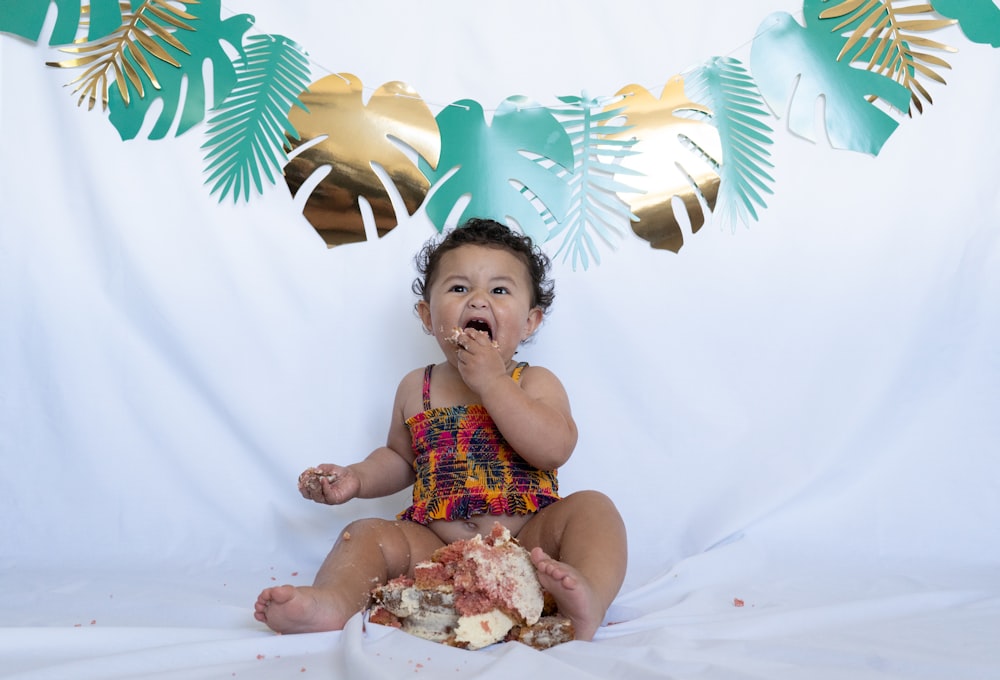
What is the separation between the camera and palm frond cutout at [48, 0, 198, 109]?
168 cm

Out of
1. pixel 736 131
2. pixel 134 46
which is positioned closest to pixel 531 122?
pixel 736 131

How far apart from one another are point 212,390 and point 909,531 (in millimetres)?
1287

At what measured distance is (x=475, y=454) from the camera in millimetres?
1398

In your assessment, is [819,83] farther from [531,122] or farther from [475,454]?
[475,454]

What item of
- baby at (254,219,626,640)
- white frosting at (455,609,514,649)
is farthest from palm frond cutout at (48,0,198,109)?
white frosting at (455,609,514,649)

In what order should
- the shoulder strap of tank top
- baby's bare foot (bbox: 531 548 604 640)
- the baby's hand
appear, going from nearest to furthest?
baby's bare foot (bbox: 531 548 604 640), the baby's hand, the shoulder strap of tank top

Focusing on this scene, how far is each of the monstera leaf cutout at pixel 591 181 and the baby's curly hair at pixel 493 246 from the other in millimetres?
102

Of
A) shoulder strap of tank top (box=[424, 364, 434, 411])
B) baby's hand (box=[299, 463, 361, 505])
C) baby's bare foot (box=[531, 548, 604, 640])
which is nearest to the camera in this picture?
baby's bare foot (box=[531, 548, 604, 640])

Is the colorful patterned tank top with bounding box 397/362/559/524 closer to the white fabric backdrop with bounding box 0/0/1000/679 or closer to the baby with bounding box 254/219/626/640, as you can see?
the baby with bounding box 254/219/626/640

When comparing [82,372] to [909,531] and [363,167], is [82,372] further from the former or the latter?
[909,531]

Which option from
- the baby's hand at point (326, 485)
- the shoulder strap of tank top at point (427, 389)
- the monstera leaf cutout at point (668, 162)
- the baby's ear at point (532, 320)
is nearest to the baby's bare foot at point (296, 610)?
the baby's hand at point (326, 485)

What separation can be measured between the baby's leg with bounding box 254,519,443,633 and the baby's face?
300 millimetres

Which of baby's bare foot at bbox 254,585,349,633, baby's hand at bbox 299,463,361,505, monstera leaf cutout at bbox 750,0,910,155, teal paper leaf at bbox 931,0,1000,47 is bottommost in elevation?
baby's bare foot at bbox 254,585,349,633

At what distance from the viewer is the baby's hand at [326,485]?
1.36 m
